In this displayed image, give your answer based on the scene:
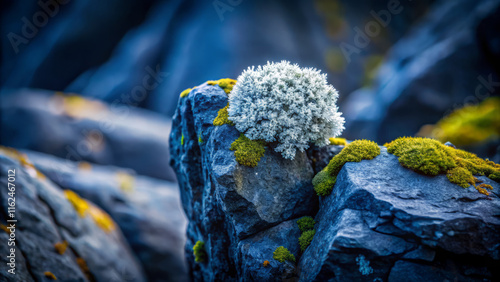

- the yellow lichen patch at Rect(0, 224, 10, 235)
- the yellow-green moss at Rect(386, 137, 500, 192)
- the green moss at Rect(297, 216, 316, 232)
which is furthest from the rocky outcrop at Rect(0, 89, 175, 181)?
the yellow-green moss at Rect(386, 137, 500, 192)

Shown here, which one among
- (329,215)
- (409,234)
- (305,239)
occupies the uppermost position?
(409,234)

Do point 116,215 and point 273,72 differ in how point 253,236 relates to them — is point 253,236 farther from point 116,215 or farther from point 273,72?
point 116,215

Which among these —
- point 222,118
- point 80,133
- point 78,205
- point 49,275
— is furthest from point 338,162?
point 80,133

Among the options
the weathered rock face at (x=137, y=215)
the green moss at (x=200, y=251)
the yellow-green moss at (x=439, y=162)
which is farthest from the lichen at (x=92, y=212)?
the yellow-green moss at (x=439, y=162)

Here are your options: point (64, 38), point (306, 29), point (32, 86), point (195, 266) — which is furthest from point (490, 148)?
point (32, 86)

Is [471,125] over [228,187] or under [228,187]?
over

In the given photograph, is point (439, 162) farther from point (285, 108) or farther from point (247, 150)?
point (247, 150)
